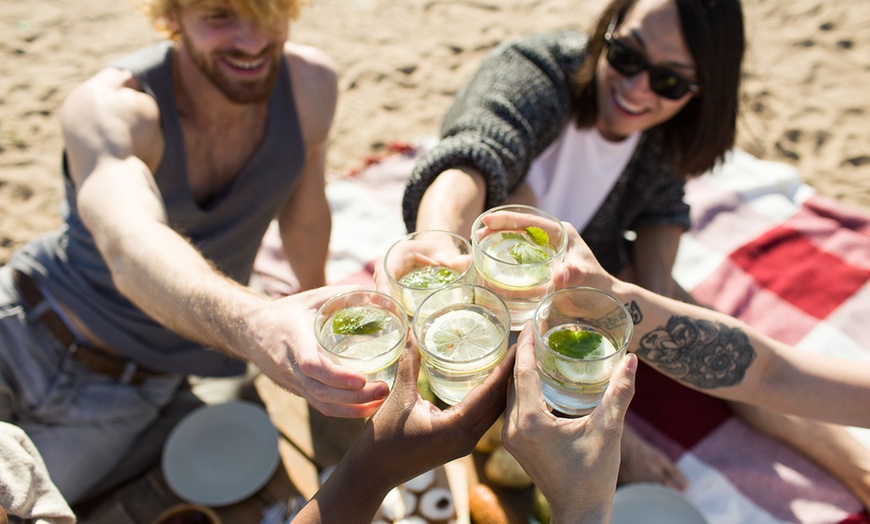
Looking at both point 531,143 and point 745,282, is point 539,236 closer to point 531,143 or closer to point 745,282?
point 531,143

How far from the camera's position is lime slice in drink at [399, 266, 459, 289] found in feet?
5.70

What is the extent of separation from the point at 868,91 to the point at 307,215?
15.9 ft

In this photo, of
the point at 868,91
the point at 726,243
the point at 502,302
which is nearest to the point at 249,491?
the point at 502,302

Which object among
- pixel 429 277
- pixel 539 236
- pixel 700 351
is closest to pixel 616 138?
pixel 700 351

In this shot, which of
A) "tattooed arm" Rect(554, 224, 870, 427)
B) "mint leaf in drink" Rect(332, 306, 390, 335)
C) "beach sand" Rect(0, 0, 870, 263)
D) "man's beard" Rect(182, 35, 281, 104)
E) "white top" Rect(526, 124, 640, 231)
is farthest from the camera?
"beach sand" Rect(0, 0, 870, 263)

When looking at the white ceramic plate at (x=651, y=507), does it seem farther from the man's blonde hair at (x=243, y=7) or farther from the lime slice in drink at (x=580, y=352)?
the man's blonde hair at (x=243, y=7)

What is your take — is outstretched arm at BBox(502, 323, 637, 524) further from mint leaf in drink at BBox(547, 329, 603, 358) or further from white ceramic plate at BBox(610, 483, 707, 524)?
white ceramic plate at BBox(610, 483, 707, 524)

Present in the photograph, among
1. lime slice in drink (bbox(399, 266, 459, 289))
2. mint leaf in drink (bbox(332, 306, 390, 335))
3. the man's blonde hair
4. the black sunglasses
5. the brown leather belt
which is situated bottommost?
the brown leather belt

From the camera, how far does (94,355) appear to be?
276 centimetres

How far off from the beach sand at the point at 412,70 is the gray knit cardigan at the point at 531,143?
5.21 feet

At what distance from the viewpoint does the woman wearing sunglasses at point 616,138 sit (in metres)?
2.56

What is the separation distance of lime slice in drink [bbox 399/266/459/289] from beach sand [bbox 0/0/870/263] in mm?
2969

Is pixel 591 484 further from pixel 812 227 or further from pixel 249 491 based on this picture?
pixel 812 227

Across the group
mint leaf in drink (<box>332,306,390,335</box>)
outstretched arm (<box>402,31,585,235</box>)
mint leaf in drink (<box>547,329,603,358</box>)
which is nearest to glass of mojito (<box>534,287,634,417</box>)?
mint leaf in drink (<box>547,329,603,358</box>)
